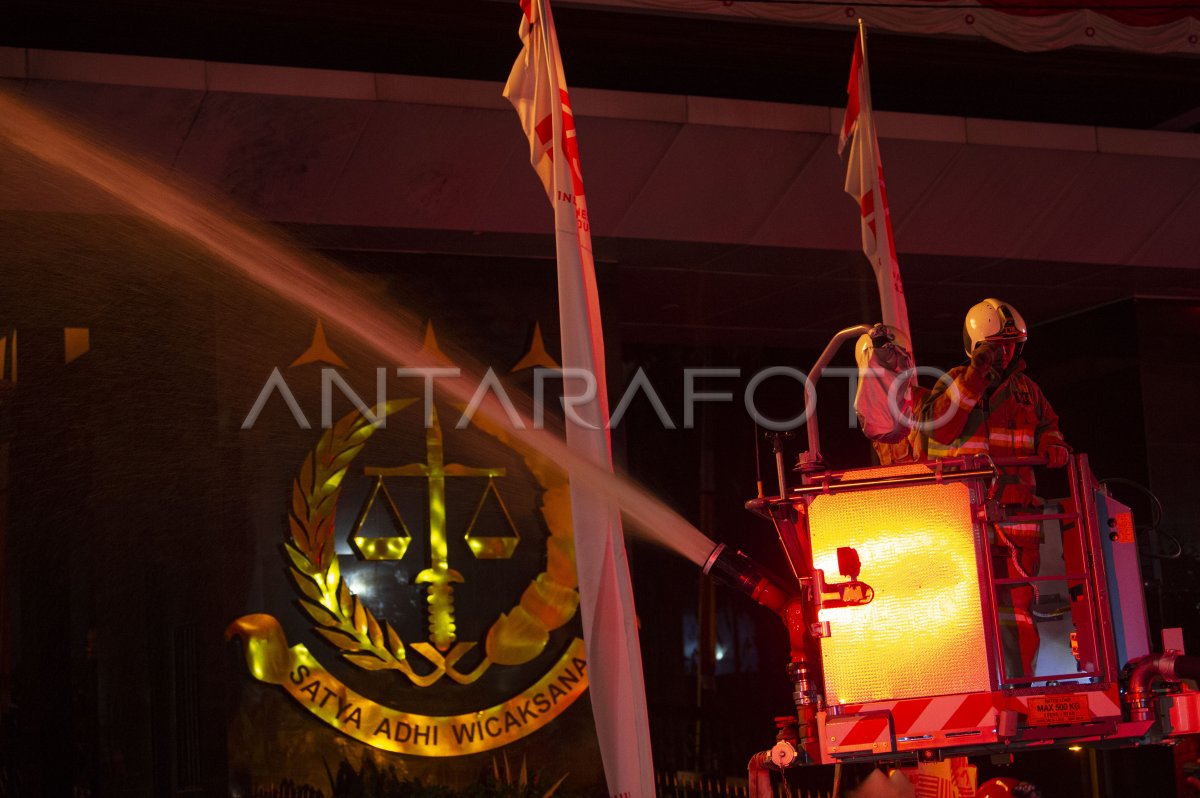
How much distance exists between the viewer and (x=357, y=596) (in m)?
12.6

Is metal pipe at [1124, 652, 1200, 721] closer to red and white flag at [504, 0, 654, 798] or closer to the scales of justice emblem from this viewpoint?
red and white flag at [504, 0, 654, 798]

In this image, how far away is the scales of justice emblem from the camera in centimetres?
1230

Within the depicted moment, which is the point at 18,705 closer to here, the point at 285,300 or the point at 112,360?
the point at 112,360

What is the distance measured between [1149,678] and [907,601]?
1.34m

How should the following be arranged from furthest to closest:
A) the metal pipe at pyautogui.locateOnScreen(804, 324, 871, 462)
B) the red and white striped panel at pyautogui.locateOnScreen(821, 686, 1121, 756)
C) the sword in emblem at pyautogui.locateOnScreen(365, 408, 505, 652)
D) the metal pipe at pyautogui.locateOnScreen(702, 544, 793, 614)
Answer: the sword in emblem at pyautogui.locateOnScreen(365, 408, 505, 652)
the metal pipe at pyautogui.locateOnScreen(702, 544, 793, 614)
the metal pipe at pyautogui.locateOnScreen(804, 324, 871, 462)
the red and white striped panel at pyautogui.locateOnScreen(821, 686, 1121, 756)

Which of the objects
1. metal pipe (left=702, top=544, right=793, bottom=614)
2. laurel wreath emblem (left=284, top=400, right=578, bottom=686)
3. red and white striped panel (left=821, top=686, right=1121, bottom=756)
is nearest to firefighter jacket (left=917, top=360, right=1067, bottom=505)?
metal pipe (left=702, top=544, right=793, bottom=614)

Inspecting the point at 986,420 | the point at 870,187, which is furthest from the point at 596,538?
the point at 870,187

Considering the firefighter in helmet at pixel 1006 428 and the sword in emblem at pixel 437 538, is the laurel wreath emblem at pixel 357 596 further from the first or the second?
the firefighter in helmet at pixel 1006 428

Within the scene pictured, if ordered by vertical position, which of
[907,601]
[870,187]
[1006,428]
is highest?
[870,187]

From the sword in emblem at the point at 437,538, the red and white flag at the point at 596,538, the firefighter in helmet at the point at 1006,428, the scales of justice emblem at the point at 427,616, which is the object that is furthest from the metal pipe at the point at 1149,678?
the sword in emblem at the point at 437,538

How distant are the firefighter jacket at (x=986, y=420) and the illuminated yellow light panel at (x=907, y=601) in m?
0.90

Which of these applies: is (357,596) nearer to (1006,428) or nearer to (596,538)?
(596,538)

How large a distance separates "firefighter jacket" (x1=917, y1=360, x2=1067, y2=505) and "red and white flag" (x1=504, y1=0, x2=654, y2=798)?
2265 mm

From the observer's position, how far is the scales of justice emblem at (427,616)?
40.4 ft
